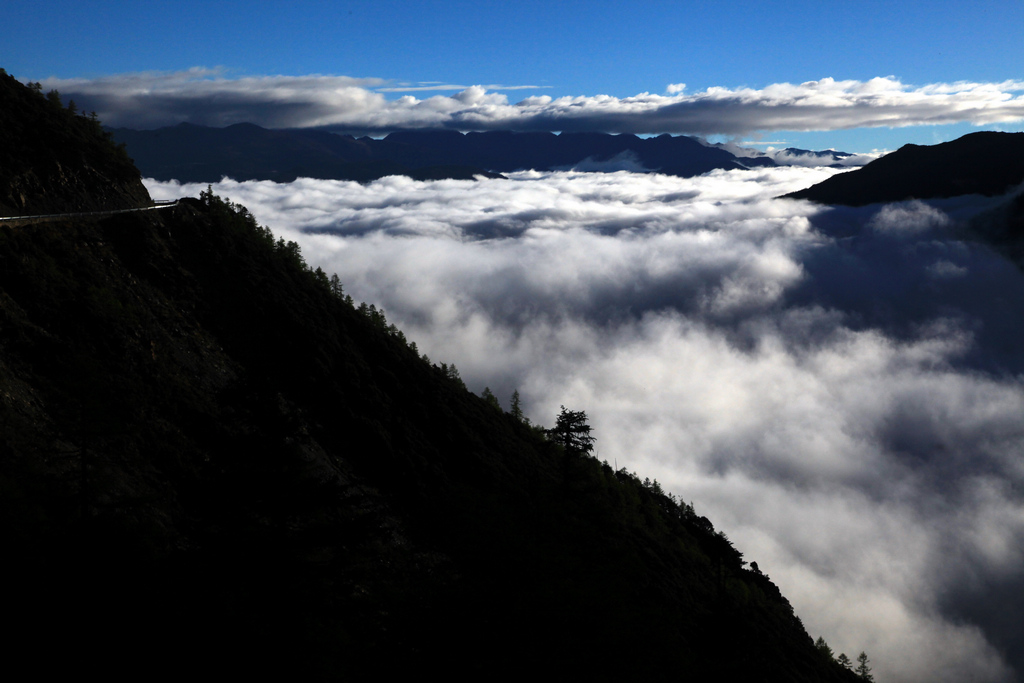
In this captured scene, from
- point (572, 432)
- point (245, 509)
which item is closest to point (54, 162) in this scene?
point (572, 432)

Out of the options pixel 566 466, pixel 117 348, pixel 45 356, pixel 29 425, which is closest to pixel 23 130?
pixel 117 348

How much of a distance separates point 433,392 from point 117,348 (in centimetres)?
3490

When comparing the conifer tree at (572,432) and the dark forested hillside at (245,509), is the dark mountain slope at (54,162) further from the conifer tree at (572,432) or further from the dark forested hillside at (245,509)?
the conifer tree at (572,432)

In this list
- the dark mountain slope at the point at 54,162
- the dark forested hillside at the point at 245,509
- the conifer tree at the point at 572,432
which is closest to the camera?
the dark forested hillside at the point at 245,509

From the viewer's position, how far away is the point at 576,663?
1850cm

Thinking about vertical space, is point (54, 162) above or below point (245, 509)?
above

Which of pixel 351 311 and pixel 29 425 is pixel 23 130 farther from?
pixel 29 425

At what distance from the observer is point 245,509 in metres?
18.1

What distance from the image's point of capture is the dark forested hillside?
1739 centimetres

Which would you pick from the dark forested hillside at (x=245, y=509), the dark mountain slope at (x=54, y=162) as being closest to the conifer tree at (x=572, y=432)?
the dark forested hillside at (x=245, y=509)

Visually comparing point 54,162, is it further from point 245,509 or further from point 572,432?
point 245,509

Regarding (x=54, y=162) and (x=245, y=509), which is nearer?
(x=245, y=509)

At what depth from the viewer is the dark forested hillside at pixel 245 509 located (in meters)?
17.4

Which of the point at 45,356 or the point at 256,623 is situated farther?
the point at 45,356
